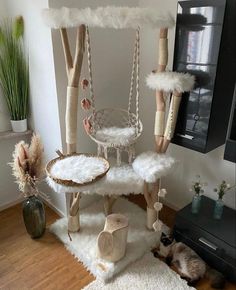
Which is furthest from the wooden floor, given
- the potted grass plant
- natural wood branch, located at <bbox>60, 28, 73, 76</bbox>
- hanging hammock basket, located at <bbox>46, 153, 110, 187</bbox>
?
natural wood branch, located at <bbox>60, 28, 73, 76</bbox>

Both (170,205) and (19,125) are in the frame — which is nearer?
(19,125)

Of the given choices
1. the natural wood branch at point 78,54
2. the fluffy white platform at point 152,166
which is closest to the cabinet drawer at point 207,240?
the fluffy white platform at point 152,166

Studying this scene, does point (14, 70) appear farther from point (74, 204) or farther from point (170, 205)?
point (170, 205)

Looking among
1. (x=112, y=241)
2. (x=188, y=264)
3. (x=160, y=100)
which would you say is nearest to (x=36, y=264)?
(x=112, y=241)

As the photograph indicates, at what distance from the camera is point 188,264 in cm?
158

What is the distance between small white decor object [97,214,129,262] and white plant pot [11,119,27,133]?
100 centimetres

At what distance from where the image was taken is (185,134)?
5.19ft

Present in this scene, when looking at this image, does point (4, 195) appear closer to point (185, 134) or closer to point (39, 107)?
point (39, 107)

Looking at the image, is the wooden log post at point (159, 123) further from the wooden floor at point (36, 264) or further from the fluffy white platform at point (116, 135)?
the wooden floor at point (36, 264)

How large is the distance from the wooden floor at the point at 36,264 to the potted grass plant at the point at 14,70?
32.5 inches

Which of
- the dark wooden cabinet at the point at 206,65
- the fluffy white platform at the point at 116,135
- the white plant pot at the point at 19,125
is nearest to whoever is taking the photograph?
the dark wooden cabinet at the point at 206,65

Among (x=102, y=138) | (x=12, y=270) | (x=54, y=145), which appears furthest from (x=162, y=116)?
(x=12, y=270)

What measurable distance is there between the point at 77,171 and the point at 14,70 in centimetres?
92

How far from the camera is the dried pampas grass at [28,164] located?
1689 mm
